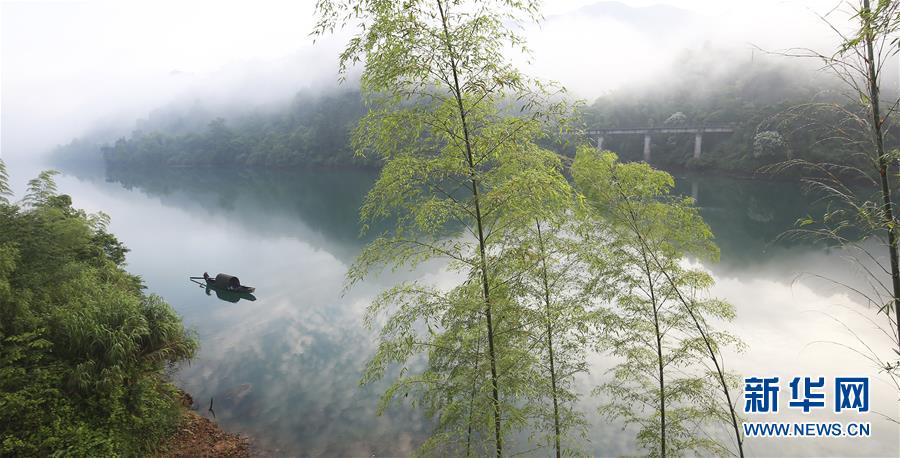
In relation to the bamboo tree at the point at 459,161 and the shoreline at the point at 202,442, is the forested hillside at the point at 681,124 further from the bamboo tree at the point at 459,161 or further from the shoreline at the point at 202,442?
the shoreline at the point at 202,442

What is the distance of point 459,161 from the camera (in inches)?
169

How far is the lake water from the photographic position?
9.22 meters

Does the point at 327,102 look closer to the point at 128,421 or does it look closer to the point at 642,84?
the point at 642,84

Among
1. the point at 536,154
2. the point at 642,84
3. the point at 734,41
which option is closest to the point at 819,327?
the point at 536,154

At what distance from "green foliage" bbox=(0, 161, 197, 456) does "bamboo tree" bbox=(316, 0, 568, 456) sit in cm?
528

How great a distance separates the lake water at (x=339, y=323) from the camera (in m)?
9.22

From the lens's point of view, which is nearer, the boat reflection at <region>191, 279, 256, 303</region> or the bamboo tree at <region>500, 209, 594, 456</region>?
the bamboo tree at <region>500, 209, 594, 456</region>

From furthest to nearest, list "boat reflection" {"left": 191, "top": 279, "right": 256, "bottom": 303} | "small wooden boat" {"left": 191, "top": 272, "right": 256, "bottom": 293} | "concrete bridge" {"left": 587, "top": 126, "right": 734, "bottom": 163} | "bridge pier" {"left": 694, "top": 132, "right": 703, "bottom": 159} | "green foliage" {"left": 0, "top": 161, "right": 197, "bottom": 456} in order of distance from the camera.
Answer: "bridge pier" {"left": 694, "top": 132, "right": 703, "bottom": 159} → "concrete bridge" {"left": 587, "top": 126, "right": 734, "bottom": 163} → "small wooden boat" {"left": 191, "top": 272, "right": 256, "bottom": 293} → "boat reflection" {"left": 191, "top": 279, "right": 256, "bottom": 303} → "green foliage" {"left": 0, "top": 161, "right": 197, "bottom": 456}

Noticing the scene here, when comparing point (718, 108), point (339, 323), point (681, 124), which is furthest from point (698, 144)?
point (339, 323)

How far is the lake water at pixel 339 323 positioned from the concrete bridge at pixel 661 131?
9.06m

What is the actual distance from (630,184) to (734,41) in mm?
69575

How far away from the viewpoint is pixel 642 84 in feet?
196

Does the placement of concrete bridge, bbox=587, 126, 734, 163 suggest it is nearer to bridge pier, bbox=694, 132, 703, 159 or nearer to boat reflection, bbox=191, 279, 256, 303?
bridge pier, bbox=694, 132, 703, 159

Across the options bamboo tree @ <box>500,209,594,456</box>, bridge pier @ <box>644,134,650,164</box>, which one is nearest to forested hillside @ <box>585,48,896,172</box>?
bridge pier @ <box>644,134,650,164</box>
